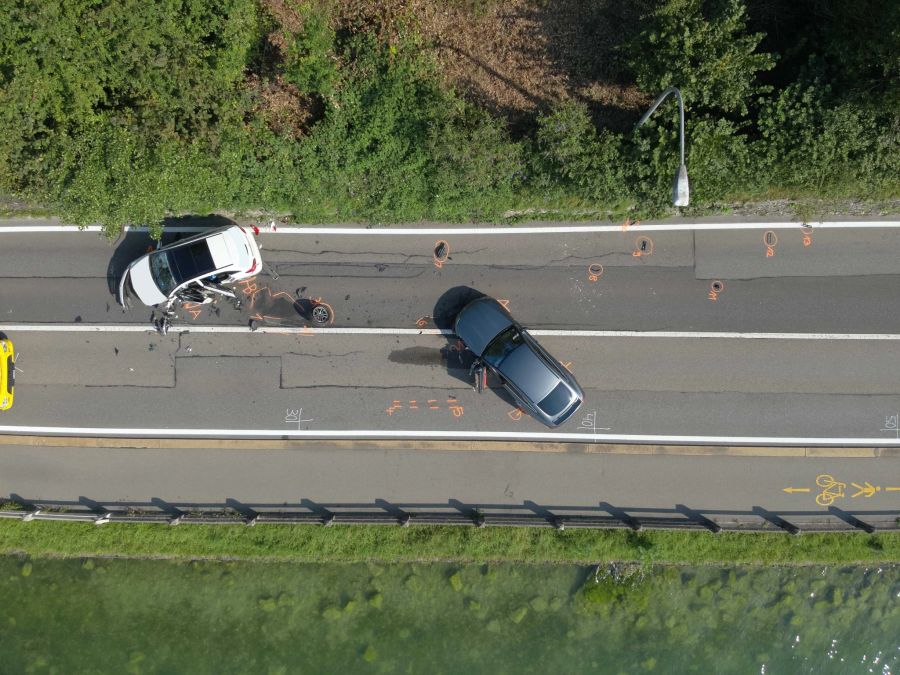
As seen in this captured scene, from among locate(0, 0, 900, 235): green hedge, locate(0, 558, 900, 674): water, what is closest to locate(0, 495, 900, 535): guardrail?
locate(0, 558, 900, 674): water

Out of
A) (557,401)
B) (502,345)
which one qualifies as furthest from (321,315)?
(557,401)

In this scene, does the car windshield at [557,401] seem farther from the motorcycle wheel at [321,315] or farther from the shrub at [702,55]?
the shrub at [702,55]

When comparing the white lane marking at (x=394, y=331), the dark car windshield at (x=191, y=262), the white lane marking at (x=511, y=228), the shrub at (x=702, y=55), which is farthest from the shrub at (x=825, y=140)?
the dark car windshield at (x=191, y=262)

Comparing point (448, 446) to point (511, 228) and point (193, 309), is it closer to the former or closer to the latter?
point (511, 228)

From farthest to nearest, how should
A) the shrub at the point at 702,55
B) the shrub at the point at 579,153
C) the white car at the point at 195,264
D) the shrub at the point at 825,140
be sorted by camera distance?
1. the white car at the point at 195,264
2. the shrub at the point at 579,153
3. the shrub at the point at 825,140
4. the shrub at the point at 702,55

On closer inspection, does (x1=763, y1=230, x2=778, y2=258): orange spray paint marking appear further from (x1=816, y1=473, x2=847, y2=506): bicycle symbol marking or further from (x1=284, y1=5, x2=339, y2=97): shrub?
(x1=284, y1=5, x2=339, y2=97): shrub

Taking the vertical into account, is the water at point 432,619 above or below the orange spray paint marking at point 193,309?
below

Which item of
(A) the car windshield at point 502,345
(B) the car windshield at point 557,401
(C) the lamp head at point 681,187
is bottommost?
(B) the car windshield at point 557,401

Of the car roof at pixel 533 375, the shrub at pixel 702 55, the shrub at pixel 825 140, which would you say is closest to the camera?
the shrub at pixel 702 55

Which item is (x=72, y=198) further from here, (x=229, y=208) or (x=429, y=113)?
(x=429, y=113)
